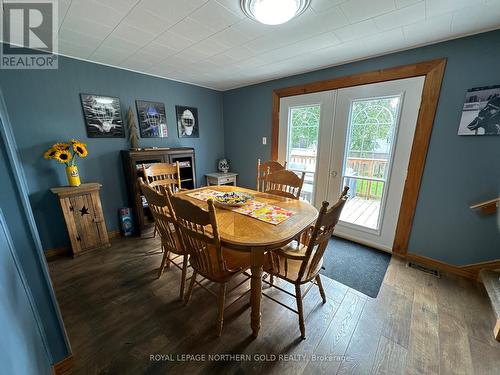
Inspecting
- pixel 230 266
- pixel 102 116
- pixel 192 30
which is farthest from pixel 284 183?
pixel 102 116

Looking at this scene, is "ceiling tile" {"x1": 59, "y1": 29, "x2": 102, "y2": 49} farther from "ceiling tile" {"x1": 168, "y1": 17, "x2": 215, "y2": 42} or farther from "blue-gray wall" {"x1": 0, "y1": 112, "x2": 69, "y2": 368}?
"blue-gray wall" {"x1": 0, "y1": 112, "x2": 69, "y2": 368}

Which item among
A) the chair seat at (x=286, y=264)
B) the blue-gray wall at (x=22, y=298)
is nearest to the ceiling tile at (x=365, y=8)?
the chair seat at (x=286, y=264)

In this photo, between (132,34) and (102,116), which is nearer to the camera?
(132,34)

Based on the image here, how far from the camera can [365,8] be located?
1354mm

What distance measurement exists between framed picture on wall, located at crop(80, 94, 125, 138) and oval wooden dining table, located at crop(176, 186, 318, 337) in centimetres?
201

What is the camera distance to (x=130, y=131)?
2.67 meters

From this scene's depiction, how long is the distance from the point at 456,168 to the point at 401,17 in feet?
4.72

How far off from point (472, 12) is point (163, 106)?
330cm

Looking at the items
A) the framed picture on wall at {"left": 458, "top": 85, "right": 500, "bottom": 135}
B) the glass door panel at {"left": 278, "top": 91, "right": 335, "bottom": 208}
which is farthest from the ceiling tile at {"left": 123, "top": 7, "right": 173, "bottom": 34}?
the framed picture on wall at {"left": 458, "top": 85, "right": 500, "bottom": 135}

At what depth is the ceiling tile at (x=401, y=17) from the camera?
4.46 feet

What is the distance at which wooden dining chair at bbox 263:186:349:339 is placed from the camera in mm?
1133

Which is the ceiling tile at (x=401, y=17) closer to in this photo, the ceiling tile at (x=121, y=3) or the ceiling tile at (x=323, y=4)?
the ceiling tile at (x=323, y=4)

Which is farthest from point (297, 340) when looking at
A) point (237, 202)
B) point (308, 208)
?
point (237, 202)

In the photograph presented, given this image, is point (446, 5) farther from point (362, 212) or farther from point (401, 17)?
point (362, 212)
